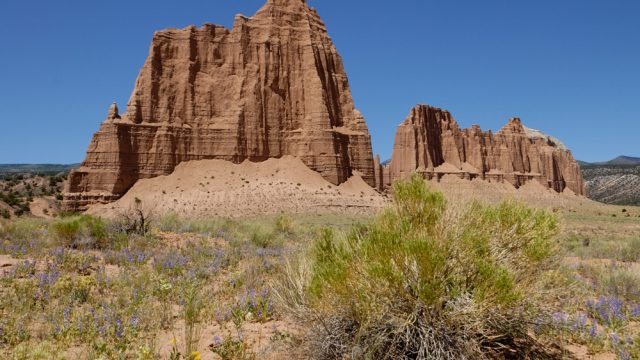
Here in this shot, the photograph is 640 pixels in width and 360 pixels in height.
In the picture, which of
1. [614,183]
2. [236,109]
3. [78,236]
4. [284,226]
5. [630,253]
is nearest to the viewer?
[78,236]

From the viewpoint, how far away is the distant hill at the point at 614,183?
127 meters

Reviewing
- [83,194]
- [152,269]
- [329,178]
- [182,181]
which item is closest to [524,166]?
[329,178]

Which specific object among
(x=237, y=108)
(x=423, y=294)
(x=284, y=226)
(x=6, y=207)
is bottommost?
(x=284, y=226)

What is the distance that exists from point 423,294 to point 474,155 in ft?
348

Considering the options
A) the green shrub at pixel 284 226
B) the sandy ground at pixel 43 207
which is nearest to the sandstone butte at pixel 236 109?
the sandy ground at pixel 43 207

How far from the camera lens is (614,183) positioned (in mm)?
144625

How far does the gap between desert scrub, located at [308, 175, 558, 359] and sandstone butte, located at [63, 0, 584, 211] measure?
1849 inches

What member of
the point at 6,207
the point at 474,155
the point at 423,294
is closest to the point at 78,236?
the point at 423,294

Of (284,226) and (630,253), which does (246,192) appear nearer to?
(284,226)

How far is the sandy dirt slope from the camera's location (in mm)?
42969

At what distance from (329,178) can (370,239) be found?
4735cm

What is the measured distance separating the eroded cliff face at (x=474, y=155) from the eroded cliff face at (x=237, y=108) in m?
29.9

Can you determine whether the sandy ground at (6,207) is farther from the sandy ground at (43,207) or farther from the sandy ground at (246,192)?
the sandy ground at (246,192)

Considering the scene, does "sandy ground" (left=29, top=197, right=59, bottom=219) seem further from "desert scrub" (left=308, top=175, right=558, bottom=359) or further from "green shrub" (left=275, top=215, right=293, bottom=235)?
"desert scrub" (left=308, top=175, right=558, bottom=359)
